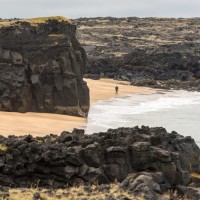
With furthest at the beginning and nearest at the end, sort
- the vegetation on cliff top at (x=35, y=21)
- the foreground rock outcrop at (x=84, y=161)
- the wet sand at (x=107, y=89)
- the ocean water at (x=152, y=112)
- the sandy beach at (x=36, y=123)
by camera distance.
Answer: the wet sand at (x=107, y=89), the vegetation on cliff top at (x=35, y=21), the ocean water at (x=152, y=112), the sandy beach at (x=36, y=123), the foreground rock outcrop at (x=84, y=161)

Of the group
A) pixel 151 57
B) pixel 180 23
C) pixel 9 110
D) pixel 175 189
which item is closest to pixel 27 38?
pixel 9 110

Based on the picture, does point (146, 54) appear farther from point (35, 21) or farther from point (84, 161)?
point (84, 161)

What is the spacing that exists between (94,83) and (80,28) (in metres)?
66.6

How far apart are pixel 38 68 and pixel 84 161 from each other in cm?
2278

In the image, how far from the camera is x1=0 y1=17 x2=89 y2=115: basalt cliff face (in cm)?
4350

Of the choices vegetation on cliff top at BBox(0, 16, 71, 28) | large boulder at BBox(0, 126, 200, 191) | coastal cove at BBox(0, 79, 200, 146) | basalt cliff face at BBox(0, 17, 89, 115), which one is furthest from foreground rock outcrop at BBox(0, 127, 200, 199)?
vegetation on cliff top at BBox(0, 16, 71, 28)

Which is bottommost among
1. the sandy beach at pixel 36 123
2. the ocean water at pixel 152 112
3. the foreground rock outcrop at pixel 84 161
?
the ocean water at pixel 152 112

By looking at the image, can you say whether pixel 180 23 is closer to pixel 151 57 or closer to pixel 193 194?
pixel 151 57

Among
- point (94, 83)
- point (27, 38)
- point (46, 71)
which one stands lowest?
point (94, 83)

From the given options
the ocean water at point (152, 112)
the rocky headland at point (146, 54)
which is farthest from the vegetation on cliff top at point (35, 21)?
the rocky headland at point (146, 54)

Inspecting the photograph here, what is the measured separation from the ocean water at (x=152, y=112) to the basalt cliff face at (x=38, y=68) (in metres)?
3.96

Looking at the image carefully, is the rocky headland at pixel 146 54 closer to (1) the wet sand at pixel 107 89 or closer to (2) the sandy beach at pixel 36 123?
(1) the wet sand at pixel 107 89

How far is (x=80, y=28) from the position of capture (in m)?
140

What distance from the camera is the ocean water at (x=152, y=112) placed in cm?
4388
